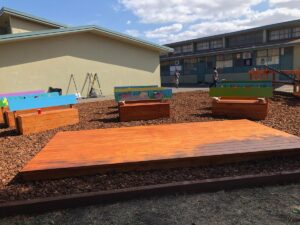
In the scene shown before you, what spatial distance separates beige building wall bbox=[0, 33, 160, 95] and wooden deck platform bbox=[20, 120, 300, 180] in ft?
42.2

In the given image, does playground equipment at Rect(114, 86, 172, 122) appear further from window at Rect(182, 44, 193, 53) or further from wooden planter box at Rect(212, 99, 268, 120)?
window at Rect(182, 44, 193, 53)

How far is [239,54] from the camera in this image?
30.8 m

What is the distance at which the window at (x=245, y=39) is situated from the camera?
3394 centimetres

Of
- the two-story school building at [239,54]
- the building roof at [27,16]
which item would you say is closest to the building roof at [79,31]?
the building roof at [27,16]

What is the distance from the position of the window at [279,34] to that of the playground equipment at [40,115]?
94.3 feet

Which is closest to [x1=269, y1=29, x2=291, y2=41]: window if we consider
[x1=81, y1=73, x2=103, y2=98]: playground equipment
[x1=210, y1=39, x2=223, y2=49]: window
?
[x1=210, y1=39, x2=223, y2=49]: window

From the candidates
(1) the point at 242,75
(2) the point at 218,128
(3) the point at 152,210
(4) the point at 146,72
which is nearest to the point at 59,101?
(2) the point at 218,128

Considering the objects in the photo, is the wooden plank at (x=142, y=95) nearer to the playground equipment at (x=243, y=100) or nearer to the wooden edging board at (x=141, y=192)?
the playground equipment at (x=243, y=100)

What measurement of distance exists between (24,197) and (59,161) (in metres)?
0.79

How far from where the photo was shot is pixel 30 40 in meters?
→ 17.3

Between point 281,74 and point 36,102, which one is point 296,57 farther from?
point 36,102

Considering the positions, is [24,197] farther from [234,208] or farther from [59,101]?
[59,101]

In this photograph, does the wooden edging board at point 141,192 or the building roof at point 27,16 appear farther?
the building roof at point 27,16

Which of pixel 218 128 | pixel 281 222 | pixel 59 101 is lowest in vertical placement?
pixel 281 222
